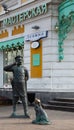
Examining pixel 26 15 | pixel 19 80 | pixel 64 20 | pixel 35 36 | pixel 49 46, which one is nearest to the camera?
pixel 19 80

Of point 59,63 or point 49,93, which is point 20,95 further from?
point 59,63

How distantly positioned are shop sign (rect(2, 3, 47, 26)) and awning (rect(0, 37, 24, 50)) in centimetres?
117

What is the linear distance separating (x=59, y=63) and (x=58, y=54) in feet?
1.69

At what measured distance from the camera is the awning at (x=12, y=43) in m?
25.5

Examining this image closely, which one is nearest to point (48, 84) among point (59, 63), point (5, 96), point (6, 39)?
point (59, 63)

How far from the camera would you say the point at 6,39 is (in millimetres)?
27344

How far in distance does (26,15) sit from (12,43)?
2905mm

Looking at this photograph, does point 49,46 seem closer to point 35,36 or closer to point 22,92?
point 35,36

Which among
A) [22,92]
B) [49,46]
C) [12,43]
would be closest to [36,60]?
[49,46]

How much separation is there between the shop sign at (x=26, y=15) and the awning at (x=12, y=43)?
1169 mm

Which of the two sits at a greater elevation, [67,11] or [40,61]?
[67,11]

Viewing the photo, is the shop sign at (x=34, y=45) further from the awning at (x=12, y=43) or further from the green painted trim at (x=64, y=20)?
the awning at (x=12, y=43)

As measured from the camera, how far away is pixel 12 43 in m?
26.7

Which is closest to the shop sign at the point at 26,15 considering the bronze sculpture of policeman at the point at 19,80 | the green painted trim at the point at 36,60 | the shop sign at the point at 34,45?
the shop sign at the point at 34,45
